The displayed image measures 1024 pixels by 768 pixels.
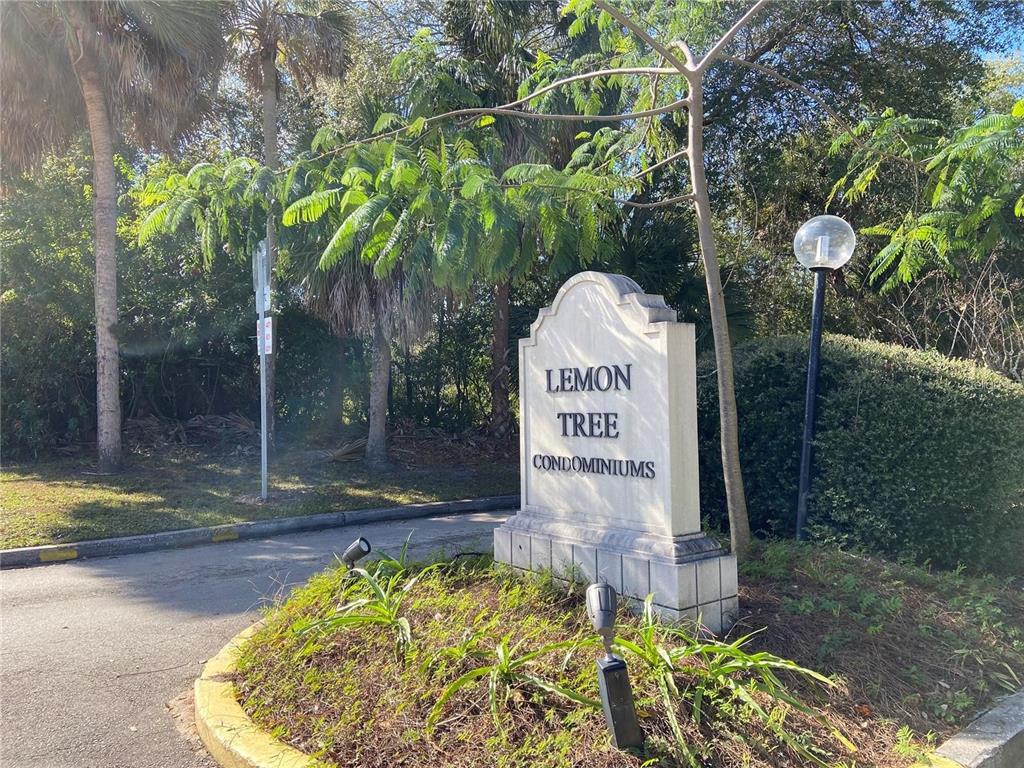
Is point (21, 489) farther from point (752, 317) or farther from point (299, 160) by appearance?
point (752, 317)

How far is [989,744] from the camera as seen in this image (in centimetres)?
373

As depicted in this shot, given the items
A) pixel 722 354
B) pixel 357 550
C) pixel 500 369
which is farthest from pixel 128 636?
pixel 500 369

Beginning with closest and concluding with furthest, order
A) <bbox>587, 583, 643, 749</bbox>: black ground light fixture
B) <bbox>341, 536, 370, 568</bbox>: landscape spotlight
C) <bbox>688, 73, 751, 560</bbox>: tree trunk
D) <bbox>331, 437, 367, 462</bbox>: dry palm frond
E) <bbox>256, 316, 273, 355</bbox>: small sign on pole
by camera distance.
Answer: <bbox>587, 583, 643, 749</bbox>: black ground light fixture, <bbox>341, 536, 370, 568</bbox>: landscape spotlight, <bbox>688, 73, 751, 560</bbox>: tree trunk, <bbox>256, 316, 273, 355</bbox>: small sign on pole, <bbox>331, 437, 367, 462</bbox>: dry palm frond

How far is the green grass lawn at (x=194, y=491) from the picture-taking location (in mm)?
10016

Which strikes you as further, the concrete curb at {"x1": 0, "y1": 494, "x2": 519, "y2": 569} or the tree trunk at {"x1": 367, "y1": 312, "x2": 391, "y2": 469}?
the tree trunk at {"x1": 367, "y1": 312, "x2": 391, "y2": 469}

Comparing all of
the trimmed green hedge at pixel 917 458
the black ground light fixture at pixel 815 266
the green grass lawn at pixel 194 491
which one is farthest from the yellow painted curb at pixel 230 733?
the green grass lawn at pixel 194 491

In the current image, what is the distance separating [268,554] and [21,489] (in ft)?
16.8

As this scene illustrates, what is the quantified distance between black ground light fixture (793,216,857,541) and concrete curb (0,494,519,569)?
6348 mm

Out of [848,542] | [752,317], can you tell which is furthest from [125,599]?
[752,317]

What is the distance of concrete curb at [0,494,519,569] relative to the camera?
8.89m

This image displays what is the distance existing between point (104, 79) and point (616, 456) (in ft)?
38.3

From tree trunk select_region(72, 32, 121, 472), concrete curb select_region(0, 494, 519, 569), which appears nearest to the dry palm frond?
concrete curb select_region(0, 494, 519, 569)

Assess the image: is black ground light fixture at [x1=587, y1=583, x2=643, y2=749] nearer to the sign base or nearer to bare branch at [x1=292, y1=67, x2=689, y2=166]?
the sign base

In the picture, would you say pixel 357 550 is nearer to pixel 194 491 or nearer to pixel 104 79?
pixel 194 491
